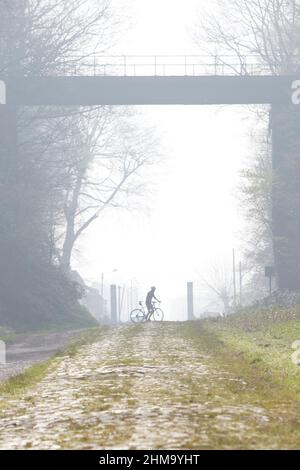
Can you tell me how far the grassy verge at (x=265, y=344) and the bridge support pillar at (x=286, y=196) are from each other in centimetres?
927

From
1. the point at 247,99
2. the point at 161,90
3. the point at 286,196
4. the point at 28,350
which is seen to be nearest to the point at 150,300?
the point at 286,196

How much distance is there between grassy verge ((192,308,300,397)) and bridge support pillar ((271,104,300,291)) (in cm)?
927

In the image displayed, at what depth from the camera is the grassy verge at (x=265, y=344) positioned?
42.7 ft

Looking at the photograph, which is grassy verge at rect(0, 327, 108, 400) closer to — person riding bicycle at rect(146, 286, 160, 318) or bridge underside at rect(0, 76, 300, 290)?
person riding bicycle at rect(146, 286, 160, 318)

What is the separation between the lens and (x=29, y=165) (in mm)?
38688

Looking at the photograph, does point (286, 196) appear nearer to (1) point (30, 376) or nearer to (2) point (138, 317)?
(2) point (138, 317)

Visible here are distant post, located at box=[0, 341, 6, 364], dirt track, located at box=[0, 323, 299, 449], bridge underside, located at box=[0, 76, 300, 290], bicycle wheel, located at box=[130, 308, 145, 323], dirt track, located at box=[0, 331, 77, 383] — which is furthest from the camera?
bridge underside, located at box=[0, 76, 300, 290]

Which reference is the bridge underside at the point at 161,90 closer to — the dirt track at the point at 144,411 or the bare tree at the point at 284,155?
the bare tree at the point at 284,155

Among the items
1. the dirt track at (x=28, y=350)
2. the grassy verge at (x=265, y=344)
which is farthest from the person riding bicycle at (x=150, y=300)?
the dirt track at (x=28, y=350)

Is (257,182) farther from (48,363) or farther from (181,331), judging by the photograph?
(48,363)

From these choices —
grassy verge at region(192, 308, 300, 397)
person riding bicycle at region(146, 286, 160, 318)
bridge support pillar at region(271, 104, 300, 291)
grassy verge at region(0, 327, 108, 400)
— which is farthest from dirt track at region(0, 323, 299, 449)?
bridge support pillar at region(271, 104, 300, 291)

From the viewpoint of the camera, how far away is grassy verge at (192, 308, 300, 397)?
13016 millimetres

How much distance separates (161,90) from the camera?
4050 cm
